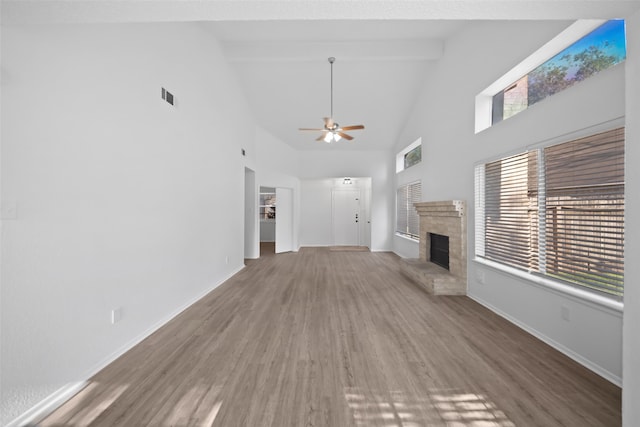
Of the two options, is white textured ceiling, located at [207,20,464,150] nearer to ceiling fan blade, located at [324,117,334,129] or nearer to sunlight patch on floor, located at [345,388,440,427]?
ceiling fan blade, located at [324,117,334,129]

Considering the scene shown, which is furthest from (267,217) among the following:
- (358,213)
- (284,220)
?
(358,213)

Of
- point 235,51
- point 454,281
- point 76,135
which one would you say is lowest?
point 454,281

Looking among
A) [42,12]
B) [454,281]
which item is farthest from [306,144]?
[42,12]

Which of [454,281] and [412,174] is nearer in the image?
[454,281]

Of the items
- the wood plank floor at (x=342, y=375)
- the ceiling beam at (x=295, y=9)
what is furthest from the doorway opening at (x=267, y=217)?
the ceiling beam at (x=295, y=9)

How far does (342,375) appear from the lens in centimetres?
199

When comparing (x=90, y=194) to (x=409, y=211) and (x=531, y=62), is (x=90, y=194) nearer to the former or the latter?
(x=531, y=62)

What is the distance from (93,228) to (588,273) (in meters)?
3.92

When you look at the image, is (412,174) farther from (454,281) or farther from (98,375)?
(98,375)

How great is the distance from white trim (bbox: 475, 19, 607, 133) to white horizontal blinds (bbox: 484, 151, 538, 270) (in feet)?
2.45

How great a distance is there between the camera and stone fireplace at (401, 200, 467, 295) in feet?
12.6

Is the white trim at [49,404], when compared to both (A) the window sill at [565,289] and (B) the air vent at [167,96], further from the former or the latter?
(A) the window sill at [565,289]

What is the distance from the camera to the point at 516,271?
2.91 m

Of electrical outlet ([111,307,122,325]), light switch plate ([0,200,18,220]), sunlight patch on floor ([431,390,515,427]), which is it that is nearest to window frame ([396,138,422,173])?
sunlight patch on floor ([431,390,515,427])
